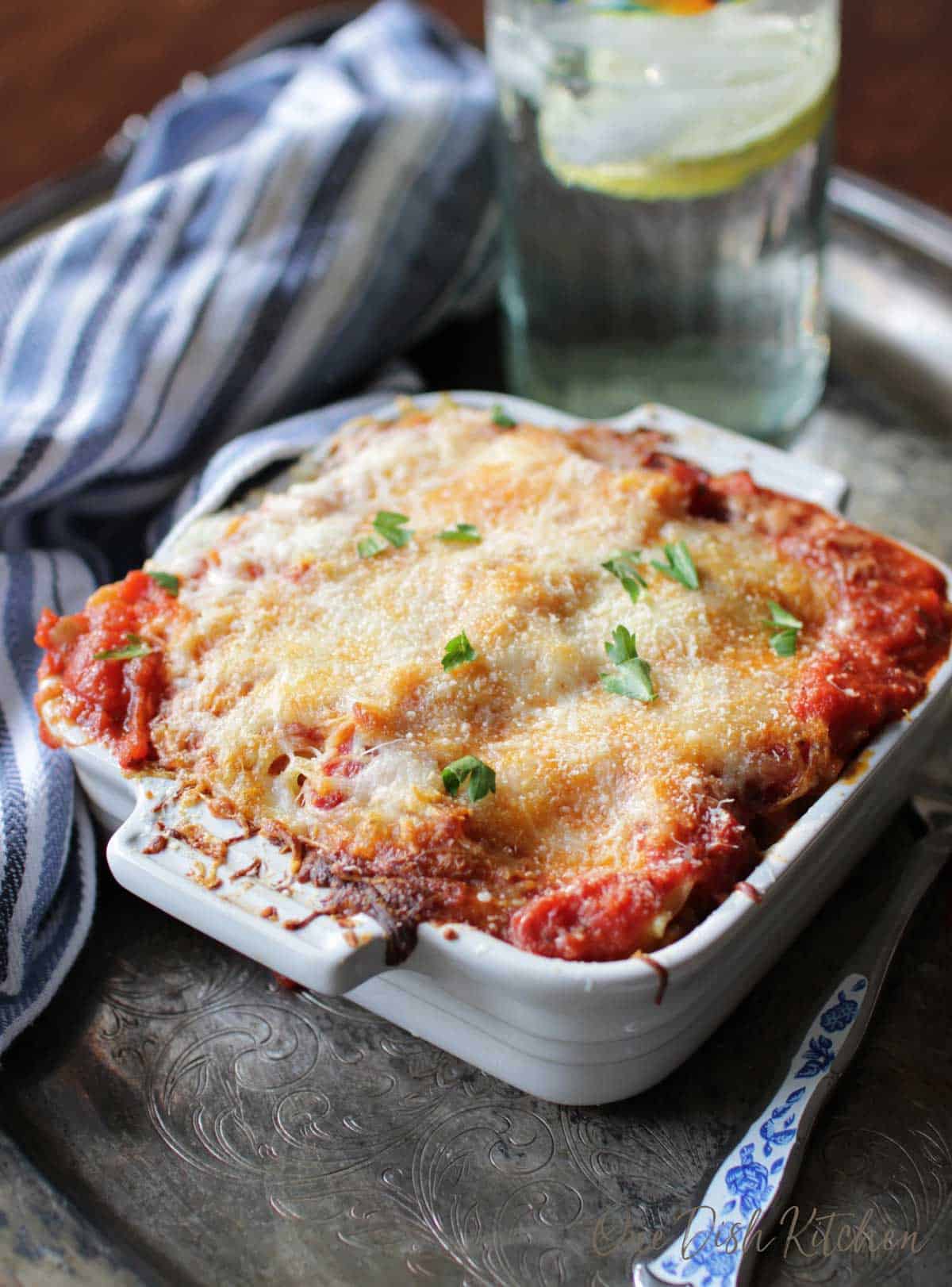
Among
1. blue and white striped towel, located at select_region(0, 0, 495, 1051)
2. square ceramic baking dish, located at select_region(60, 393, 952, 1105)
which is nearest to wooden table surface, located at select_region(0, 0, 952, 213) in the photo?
blue and white striped towel, located at select_region(0, 0, 495, 1051)

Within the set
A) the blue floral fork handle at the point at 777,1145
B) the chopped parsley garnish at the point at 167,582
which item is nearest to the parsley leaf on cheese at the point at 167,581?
the chopped parsley garnish at the point at 167,582

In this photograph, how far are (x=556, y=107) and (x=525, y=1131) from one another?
52.4 inches

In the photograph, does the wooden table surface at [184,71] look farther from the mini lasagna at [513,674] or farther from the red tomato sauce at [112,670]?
the red tomato sauce at [112,670]

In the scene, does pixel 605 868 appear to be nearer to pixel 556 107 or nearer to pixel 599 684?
pixel 599 684

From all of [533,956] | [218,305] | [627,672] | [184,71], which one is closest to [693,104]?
[218,305]

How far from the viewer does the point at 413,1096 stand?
1250mm

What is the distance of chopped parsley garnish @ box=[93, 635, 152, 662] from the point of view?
1329 mm

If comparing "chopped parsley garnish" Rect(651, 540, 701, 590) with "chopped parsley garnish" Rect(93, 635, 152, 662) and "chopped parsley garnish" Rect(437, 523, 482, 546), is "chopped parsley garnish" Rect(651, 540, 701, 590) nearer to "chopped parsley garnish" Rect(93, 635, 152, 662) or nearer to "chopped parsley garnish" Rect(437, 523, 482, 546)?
"chopped parsley garnish" Rect(437, 523, 482, 546)

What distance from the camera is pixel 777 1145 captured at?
116 cm

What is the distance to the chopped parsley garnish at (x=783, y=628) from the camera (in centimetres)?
132

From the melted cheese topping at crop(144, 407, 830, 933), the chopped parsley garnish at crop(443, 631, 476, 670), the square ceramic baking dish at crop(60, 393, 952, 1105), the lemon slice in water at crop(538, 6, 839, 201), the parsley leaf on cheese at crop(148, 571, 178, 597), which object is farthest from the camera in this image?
the lemon slice in water at crop(538, 6, 839, 201)

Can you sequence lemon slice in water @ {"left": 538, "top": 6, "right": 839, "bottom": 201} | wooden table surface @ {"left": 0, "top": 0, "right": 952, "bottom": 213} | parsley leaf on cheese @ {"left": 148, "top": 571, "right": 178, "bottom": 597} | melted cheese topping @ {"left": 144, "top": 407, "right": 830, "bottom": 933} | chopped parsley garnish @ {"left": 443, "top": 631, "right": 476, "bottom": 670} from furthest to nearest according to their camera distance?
1. wooden table surface @ {"left": 0, "top": 0, "right": 952, "bottom": 213}
2. lemon slice in water @ {"left": 538, "top": 6, "right": 839, "bottom": 201}
3. parsley leaf on cheese @ {"left": 148, "top": 571, "right": 178, "bottom": 597}
4. chopped parsley garnish @ {"left": 443, "top": 631, "right": 476, "bottom": 670}
5. melted cheese topping @ {"left": 144, "top": 407, "right": 830, "bottom": 933}

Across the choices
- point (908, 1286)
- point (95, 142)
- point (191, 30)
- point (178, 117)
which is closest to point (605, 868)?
point (908, 1286)

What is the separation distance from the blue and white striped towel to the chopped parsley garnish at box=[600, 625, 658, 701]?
59 cm
